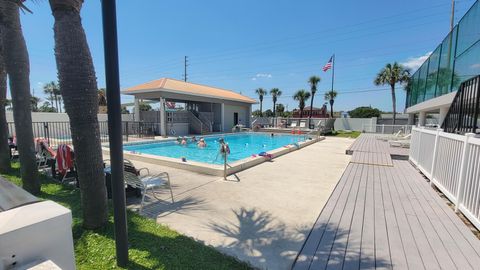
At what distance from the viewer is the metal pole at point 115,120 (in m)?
2.23

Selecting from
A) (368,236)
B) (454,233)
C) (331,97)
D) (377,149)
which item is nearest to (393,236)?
(368,236)

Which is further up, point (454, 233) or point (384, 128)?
point (384, 128)

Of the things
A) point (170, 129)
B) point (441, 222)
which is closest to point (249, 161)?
point (441, 222)

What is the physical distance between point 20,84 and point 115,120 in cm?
332

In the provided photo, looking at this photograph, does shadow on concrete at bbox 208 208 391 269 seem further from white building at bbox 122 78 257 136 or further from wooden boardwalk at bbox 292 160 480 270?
white building at bbox 122 78 257 136

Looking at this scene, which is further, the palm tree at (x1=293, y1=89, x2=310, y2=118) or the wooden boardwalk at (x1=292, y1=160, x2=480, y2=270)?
the palm tree at (x1=293, y1=89, x2=310, y2=118)

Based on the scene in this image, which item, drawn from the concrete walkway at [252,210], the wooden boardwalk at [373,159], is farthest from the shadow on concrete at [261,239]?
the wooden boardwalk at [373,159]

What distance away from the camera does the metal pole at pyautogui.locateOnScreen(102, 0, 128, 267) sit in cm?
223

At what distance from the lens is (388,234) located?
10.6ft

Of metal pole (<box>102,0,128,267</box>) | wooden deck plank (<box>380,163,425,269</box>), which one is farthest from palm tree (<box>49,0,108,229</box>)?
wooden deck plank (<box>380,163,425,269</box>)

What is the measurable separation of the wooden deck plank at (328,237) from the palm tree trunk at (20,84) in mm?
5124

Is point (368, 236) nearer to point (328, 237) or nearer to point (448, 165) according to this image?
point (328, 237)

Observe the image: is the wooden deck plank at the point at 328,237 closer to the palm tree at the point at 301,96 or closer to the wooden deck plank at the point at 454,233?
the wooden deck plank at the point at 454,233

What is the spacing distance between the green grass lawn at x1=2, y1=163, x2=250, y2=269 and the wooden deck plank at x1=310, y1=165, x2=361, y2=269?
0.82m
